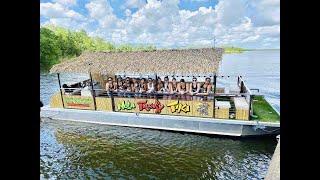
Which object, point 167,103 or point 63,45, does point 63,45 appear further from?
point 167,103

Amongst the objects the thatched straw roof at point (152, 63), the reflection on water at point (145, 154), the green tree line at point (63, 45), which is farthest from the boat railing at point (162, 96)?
the green tree line at point (63, 45)

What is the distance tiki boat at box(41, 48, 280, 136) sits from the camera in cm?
1336

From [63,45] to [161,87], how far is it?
2158 inches

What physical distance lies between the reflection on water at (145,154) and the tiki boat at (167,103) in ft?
1.47

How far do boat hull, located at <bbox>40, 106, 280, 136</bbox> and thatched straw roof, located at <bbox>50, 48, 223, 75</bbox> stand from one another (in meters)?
1.85

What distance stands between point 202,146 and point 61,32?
6374 cm

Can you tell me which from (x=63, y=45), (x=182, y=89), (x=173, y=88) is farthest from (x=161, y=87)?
(x=63, y=45)

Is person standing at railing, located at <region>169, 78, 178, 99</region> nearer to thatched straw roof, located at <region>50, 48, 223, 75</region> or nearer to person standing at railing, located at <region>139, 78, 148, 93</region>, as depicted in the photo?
thatched straw roof, located at <region>50, 48, 223, 75</region>

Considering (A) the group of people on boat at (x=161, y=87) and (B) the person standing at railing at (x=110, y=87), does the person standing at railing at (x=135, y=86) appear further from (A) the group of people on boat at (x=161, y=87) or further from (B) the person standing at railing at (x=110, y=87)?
(B) the person standing at railing at (x=110, y=87)

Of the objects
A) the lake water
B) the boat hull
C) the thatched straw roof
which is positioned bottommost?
the lake water

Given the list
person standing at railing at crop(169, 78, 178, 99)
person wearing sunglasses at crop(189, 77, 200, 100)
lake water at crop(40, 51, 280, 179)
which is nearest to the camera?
lake water at crop(40, 51, 280, 179)

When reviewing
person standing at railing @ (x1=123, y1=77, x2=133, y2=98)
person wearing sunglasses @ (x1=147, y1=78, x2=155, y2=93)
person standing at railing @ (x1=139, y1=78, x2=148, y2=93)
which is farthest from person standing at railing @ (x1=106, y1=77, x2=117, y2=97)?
person wearing sunglasses @ (x1=147, y1=78, x2=155, y2=93)

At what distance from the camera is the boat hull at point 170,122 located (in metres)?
13.2
